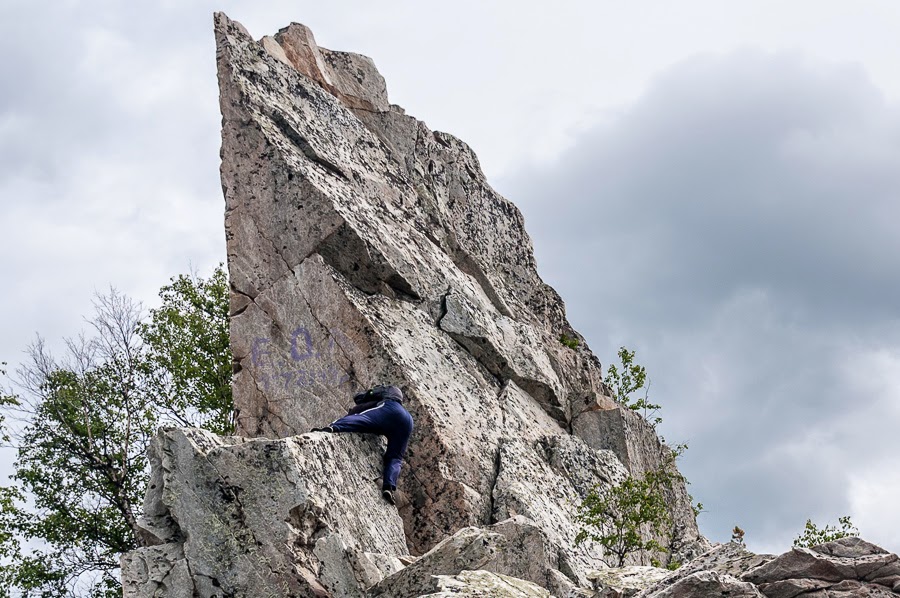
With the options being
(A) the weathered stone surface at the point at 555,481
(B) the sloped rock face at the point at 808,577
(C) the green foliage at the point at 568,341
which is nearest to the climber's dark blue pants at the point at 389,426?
(A) the weathered stone surface at the point at 555,481

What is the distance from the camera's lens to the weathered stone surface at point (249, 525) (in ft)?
53.9

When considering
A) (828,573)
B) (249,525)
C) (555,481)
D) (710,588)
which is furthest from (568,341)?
(710,588)

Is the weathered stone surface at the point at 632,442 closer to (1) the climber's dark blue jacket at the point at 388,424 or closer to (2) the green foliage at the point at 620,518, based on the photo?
(2) the green foliage at the point at 620,518

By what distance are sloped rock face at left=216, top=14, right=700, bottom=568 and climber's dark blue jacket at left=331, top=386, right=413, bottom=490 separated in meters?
1.52

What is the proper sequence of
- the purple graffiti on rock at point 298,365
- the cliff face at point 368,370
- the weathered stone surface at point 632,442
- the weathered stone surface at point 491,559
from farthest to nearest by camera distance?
the weathered stone surface at point 632,442 → the purple graffiti on rock at point 298,365 → the cliff face at point 368,370 → the weathered stone surface at point 491,559

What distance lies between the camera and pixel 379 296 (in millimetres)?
23969

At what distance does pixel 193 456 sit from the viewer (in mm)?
17484

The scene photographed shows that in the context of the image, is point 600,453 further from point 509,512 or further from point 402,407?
point 402,407

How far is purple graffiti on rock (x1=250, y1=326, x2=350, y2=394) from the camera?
22672 millimetres

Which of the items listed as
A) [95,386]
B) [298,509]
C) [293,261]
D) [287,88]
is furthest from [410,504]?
[95,386]

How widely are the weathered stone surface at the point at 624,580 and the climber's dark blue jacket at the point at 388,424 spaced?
4.41m

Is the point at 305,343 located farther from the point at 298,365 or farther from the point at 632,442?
the point at 632,442

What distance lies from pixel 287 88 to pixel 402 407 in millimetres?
10503

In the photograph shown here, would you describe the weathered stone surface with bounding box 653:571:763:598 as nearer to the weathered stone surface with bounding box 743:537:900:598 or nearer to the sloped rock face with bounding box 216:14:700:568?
the weathered stone surface with bounding box 743:537:900:598
